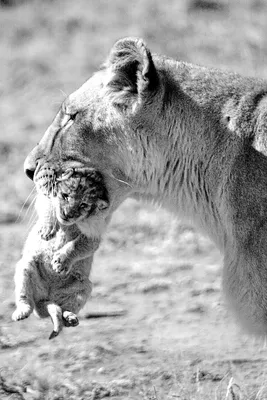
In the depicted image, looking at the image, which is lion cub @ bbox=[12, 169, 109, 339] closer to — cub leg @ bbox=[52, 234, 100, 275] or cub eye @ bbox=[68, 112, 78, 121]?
cub leg @ bbox=[52, 234, 100, 275]

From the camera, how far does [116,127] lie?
4680mm

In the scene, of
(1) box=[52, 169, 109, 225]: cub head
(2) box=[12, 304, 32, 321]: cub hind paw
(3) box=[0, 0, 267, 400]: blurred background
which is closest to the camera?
(2) box=[12, 304, 32, 321]: cub hind paw

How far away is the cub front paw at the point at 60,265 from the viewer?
4734 millimetres

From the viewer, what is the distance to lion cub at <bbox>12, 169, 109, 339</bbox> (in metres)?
4.70

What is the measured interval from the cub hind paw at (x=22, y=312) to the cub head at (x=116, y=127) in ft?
2.22

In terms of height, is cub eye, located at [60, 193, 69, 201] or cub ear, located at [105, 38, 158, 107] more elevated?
cub ear, located at [105, 38, 158, 107]

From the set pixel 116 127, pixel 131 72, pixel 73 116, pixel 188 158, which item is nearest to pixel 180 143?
pixel 188 158

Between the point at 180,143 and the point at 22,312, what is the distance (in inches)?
46.3

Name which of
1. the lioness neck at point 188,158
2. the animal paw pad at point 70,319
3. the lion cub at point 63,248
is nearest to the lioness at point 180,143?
the lioness neck at point 188,158

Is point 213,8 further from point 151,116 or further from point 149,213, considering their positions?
point 151,116

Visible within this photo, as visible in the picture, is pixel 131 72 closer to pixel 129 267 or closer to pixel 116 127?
pixel 116 127

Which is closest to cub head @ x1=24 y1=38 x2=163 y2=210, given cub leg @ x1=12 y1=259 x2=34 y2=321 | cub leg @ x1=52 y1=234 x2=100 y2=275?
cub leg @ x1=52 y1=234 x2=100 y2=275

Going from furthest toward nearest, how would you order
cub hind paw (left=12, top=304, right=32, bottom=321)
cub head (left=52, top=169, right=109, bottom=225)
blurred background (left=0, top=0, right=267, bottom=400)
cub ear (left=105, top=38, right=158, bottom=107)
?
blurred background (left=0, top=0, right=267, bottom=400), cub head (left=52, top=169, right=109, bottom=225), cub ear (left=105, top=38, right=158, bottom=107), cub hind paw (left=12, top=304, right=32, bottom=321)

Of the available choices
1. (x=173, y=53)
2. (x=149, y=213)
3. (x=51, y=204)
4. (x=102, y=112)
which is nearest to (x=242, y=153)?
(x=102, y=112)
